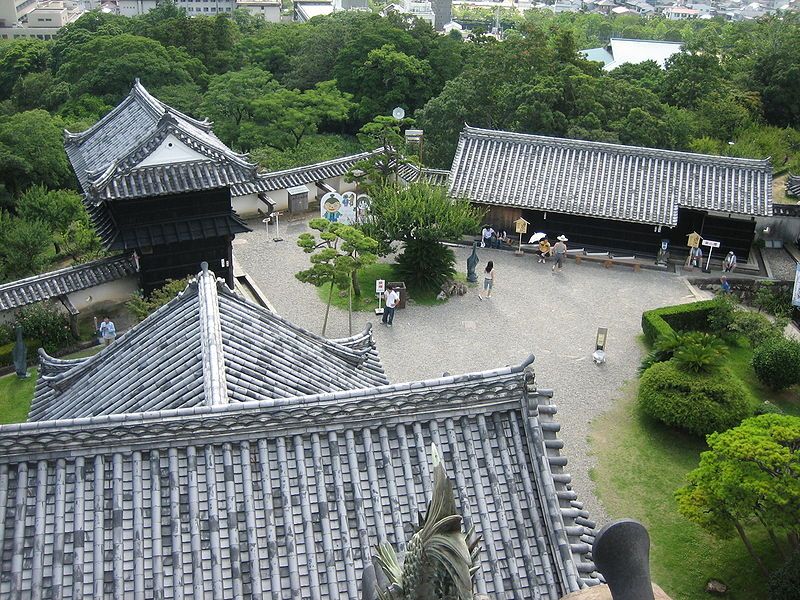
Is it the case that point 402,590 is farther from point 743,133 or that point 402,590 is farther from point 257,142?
point 743,133

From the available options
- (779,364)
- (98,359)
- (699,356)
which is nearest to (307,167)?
(699,356)

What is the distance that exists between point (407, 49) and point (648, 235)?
30.0 m

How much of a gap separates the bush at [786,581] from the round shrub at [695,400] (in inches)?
245

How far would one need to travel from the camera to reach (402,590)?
6.48m

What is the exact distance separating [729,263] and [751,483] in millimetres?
19547

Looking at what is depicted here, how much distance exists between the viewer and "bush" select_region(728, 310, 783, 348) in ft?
94.4

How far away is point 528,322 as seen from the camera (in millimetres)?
30641

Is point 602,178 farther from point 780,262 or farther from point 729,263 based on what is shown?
point 780,262

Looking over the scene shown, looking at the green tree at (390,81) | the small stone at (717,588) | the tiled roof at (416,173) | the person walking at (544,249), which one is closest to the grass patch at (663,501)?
the small stone at (717,588)

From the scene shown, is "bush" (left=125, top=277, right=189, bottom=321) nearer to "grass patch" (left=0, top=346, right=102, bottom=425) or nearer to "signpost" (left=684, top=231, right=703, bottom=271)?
"grass patch" (left=0, top=346, right=102, bottom=425)

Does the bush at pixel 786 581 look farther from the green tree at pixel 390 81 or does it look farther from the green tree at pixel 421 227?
the green tree at pixel 390 81

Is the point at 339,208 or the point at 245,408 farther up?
the point at 245,408

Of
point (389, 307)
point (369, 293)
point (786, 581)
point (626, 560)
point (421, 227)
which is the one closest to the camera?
point (626, 560)

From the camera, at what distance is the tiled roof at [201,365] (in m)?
13.5
